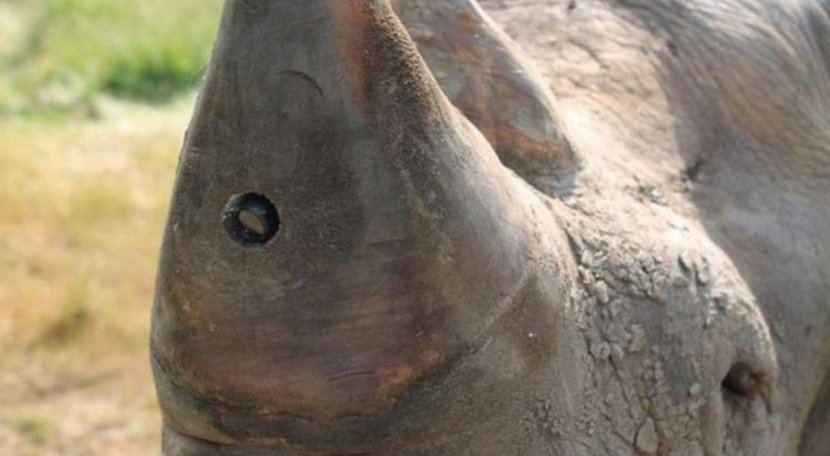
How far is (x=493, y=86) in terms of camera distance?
6.47ft

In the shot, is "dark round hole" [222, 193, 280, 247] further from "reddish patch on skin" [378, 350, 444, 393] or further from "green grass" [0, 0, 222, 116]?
"green grass" [0, 0, 222, 116]

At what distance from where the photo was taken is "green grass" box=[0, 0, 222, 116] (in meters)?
8.48

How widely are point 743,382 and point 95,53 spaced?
687cm

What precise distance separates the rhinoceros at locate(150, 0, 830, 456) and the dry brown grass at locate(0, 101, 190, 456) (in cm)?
363

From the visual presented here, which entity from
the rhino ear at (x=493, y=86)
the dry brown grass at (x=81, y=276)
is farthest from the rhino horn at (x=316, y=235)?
the dry brown grass at (x=81, y=276)

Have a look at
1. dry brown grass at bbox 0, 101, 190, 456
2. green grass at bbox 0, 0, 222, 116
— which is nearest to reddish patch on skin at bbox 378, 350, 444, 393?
dry brown grass at bbox 0, 101, 190, 456

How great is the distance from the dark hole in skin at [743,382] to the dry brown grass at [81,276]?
3.75m

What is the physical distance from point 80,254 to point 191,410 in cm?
545

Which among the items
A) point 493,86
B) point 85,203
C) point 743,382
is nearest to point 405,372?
point 493,86

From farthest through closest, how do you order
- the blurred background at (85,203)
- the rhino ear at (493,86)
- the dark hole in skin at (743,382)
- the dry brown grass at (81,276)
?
the blurred background at (85,203) < the dry brown grass at (81,276) < the dark hole in skin at (743,382) < the rhino ear at (493,86)

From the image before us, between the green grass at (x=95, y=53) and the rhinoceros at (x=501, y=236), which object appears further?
the green grass at (x=95, y=53)

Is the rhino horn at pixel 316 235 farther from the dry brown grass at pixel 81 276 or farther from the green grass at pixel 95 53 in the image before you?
the green grass at pixel 95 53

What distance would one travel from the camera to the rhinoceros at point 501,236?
148 cm

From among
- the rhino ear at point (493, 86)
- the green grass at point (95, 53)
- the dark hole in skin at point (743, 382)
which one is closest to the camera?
the rhino ear at point (493, 86)
